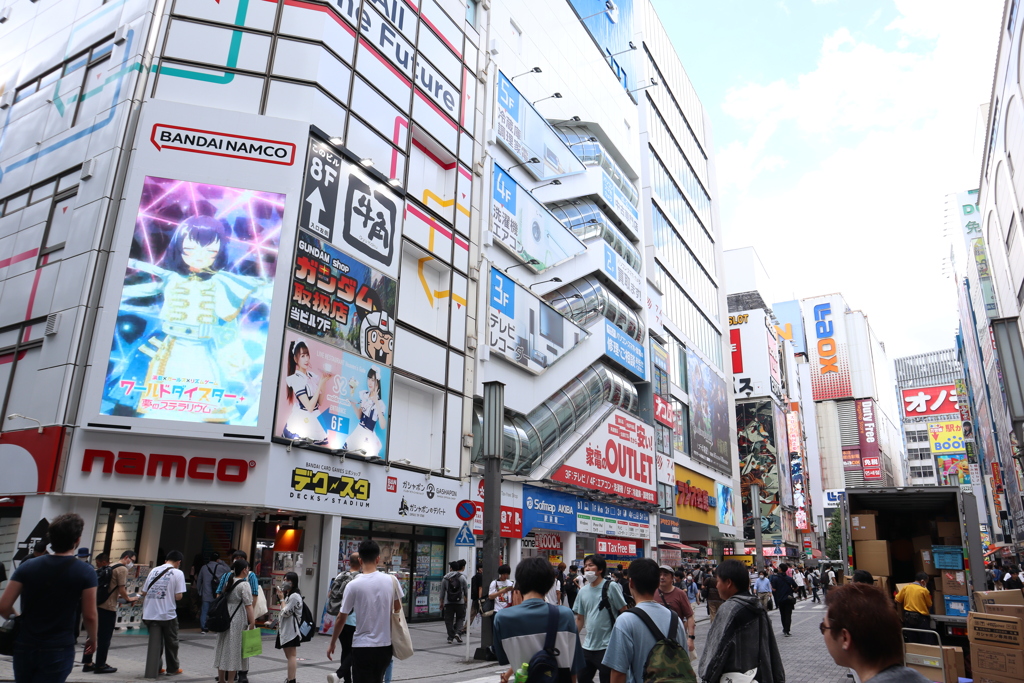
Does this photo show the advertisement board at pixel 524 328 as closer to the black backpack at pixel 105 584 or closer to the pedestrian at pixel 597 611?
the black backpack at pixel 105 584

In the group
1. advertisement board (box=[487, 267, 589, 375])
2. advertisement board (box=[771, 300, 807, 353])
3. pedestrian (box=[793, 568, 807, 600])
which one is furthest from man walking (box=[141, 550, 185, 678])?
advertisement board (box=[771, 300, 807, 353])

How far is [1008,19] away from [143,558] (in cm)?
2756

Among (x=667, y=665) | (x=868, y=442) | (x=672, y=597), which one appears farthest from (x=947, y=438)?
(x=667, y=665)

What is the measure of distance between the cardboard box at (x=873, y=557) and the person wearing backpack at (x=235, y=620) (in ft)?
34.0

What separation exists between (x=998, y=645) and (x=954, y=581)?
566cm

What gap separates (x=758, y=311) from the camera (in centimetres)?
6544

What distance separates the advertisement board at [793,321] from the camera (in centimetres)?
10362

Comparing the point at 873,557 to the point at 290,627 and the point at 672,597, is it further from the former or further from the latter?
the point at 290,627

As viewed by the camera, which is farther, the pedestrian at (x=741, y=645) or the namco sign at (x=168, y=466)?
the namco sign at (x=168, y=466)

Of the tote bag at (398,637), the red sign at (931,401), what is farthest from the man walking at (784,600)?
the red sign at (931,401)

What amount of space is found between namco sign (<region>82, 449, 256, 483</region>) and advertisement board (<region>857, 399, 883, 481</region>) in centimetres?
10632

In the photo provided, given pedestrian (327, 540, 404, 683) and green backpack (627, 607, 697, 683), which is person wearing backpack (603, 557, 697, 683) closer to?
green backpack (627, 607, 697, 683)

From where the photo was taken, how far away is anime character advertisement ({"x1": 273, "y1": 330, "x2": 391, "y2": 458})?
574 inches

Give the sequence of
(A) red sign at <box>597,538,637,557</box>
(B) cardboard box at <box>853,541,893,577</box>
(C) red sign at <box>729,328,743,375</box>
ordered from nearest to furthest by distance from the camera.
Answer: (B) cardboard box at <box>853,541,893,577</box> < (A) red sign at <box>597,538,637,557</box> < (C) red sign at <box>729,328,743,375</box>
